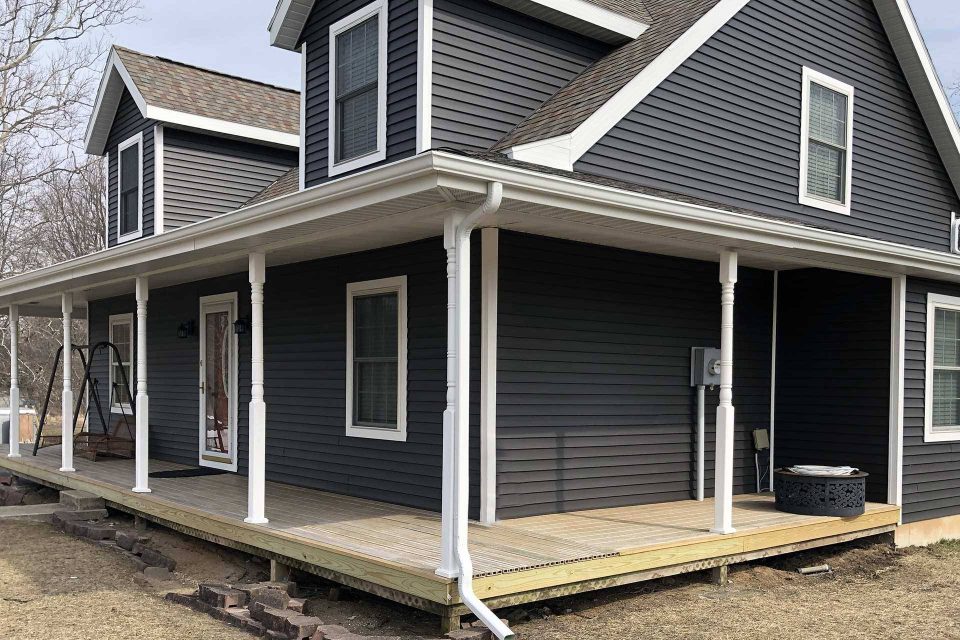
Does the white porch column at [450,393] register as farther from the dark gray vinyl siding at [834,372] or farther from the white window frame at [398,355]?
the dark gray vinyl siding at [834,372]

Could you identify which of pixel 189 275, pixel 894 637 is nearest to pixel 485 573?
pixel 894 637

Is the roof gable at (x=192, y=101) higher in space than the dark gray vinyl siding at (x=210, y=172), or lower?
higher

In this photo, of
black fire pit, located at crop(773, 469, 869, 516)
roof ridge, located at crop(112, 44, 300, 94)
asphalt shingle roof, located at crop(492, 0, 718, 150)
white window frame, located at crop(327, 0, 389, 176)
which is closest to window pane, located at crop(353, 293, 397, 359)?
white window frame, located at crop(327, 0, 389, 176)

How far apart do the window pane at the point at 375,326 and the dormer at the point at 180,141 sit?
180 inches

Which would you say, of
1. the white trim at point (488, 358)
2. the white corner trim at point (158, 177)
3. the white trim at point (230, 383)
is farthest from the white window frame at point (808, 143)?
A: the white corner trim at point (158, 177)

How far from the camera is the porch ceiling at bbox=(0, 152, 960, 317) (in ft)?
17.9

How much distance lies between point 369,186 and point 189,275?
586 cm

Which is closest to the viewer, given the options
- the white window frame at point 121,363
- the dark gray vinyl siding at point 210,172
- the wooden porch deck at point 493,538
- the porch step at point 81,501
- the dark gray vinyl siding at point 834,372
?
the wooden porch deck at point 493,538

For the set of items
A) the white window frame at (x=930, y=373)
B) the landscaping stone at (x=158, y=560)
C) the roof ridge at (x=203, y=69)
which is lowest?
the landscaping stone at (x=158, y=560)

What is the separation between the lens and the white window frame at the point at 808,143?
9.86 m

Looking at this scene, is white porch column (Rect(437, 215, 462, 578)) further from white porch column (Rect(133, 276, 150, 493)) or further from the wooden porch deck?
white porch column (Rect(133, 276, 150, 493))

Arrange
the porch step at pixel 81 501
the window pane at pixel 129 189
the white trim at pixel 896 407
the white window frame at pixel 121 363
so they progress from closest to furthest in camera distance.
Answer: the white trim at pixel 896 407 < the porch step at pixel 81 501 < the window pane at pixel 129 189 < the white window frame at pixel 121 363

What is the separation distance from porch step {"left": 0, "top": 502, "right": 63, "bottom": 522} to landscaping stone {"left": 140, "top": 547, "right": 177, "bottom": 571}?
2.55 m

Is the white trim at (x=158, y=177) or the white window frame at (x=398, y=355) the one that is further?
the white trim at (x=158, y=177)
